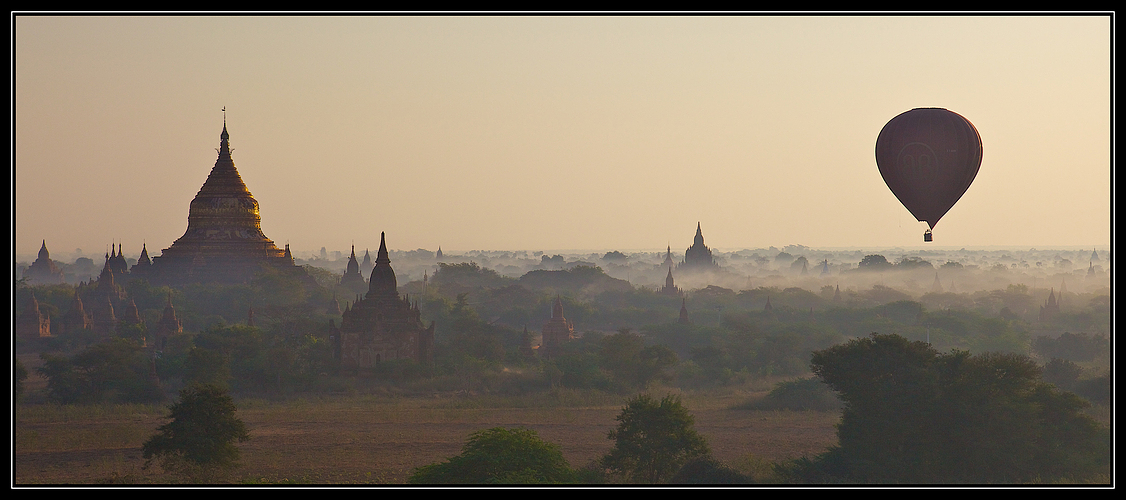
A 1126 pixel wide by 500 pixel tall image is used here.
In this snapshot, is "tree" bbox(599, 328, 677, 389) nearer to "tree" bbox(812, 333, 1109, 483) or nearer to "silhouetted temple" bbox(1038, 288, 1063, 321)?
"tree" bbox(812, 333, 1109, 483)

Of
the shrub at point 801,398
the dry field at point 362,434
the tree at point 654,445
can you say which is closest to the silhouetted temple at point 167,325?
the dry field at point 362,434

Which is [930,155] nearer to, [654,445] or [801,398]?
[801,398]

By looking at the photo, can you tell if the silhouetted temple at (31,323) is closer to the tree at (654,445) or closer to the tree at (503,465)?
the tree at (503,465)

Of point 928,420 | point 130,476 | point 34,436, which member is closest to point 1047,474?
point 928,420

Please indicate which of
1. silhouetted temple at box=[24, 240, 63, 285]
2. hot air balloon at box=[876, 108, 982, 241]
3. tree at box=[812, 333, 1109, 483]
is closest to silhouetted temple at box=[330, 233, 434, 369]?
hot air balloon at box=[876, 108, 982, 241]

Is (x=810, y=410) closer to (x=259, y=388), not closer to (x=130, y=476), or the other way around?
(x=259, y=388)

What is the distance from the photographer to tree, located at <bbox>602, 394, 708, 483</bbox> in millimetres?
25031

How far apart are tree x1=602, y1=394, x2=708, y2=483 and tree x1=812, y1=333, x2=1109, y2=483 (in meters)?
2.81

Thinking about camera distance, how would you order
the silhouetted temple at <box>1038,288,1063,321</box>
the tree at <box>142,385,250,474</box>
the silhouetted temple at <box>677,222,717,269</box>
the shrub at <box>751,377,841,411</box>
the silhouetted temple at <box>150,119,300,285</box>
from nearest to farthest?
the tree at <box>142,385,250,474</box> → the shrub at <box>751,377,841,411</box> → the silhouetted temple at <box>150,119,300,285</box> → the silhouetted temple at <box>1038,288,1063,321</box> → the silhouetted temple at <box>677,222,717,269</box>

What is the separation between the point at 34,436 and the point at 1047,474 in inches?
925

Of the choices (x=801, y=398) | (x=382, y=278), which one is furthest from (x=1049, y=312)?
(x=382, y=278)

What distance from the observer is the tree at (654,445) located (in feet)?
82.1

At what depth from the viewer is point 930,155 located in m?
30.1

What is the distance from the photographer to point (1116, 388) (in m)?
21.7
